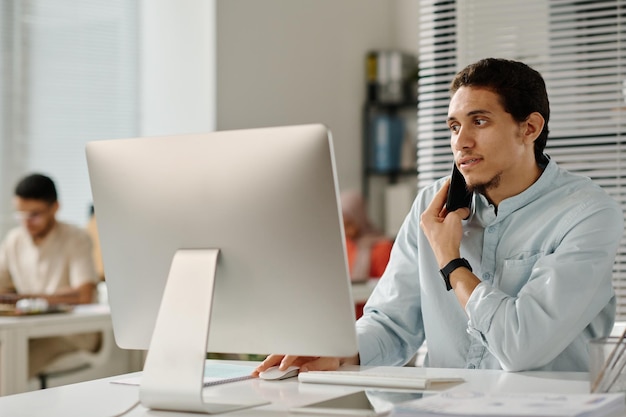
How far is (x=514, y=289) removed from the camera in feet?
6.43

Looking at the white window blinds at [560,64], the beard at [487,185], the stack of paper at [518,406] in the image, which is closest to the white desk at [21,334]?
the white window blinds at [560,64]

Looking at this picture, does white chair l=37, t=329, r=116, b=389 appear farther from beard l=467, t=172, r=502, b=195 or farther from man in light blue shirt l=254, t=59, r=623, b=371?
beard l=467, t=172, r=502, b=195

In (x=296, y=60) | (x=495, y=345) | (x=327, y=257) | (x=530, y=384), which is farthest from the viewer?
(x=296, y=60)

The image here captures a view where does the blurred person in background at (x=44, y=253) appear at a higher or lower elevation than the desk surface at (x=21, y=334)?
higher

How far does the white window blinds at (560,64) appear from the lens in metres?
3.04

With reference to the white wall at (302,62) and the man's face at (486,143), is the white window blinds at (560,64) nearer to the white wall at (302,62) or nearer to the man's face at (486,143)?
the man's face at (486,143)

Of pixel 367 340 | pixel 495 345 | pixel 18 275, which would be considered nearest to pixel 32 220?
pixel 18 275

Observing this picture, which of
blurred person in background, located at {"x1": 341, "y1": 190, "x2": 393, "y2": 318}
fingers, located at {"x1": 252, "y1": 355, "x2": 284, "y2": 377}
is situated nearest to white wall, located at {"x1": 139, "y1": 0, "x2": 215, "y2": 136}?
blurred person in background, located at {"x1": 341, "y1": 190, "x2": 393, "y2": 318}

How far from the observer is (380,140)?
Result: 6203mm

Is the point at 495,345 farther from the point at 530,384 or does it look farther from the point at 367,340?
the point at 367,340

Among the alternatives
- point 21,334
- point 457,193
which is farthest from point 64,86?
point 457,193

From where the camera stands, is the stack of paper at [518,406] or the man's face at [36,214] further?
the man's face at [36,214]

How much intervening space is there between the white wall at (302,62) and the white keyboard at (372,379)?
12.4 feet

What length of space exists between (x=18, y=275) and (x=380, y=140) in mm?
2597
